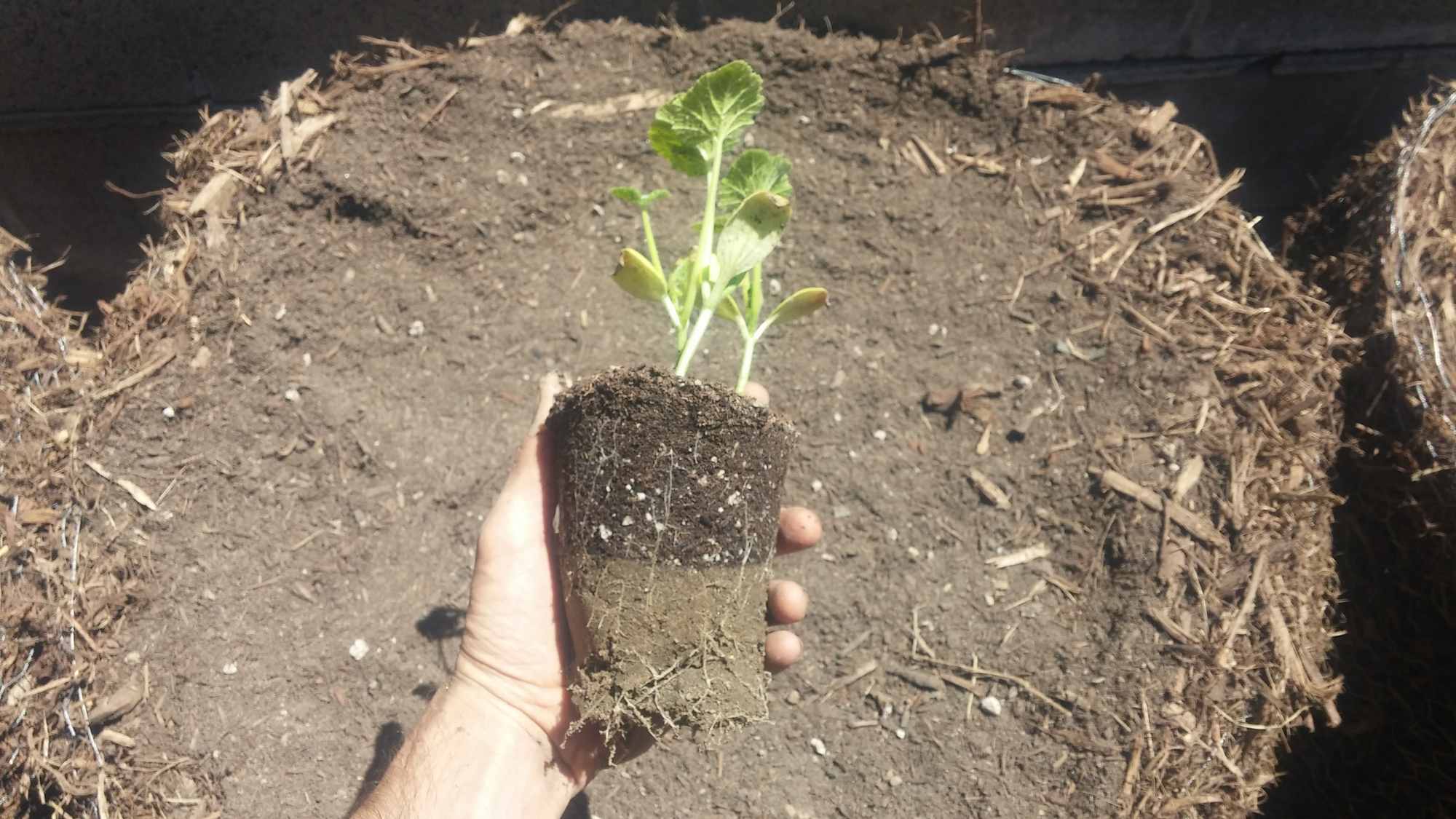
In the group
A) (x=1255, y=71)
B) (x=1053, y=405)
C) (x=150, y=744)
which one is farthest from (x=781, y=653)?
Answer: (x=1255, y=71)

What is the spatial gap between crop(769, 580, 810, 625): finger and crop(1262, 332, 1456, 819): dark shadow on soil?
129 centimetres

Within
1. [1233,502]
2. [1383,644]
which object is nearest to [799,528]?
[1233,502]

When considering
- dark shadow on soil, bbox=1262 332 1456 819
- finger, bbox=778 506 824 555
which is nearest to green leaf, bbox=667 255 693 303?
finger, bbox=778 506 824 555

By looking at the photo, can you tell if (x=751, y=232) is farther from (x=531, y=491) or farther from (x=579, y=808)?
(x=579, y=808)

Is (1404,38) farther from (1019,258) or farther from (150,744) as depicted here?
(150,744)

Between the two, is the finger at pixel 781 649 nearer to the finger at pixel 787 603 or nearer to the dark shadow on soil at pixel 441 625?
the finger at pixel 787 603

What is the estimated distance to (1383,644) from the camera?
6.08 ft

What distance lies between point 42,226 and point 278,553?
1.41 metres

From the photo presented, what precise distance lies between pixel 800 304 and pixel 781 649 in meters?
0.65

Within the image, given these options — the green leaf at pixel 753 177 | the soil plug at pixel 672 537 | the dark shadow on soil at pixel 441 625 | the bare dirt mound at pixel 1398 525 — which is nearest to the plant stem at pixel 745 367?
the soil plug at pixel 672 537

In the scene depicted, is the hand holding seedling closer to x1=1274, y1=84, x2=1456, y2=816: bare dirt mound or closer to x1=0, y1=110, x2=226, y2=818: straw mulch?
x1=0, y1=110, x2=226, y2=818: straw mulch

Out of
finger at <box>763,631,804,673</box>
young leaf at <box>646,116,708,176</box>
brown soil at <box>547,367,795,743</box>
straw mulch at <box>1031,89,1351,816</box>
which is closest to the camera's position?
brown soil at <box>547,367,795,743</box>

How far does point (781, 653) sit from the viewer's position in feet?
5.03

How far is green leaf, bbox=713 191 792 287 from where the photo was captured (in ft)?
4.00
